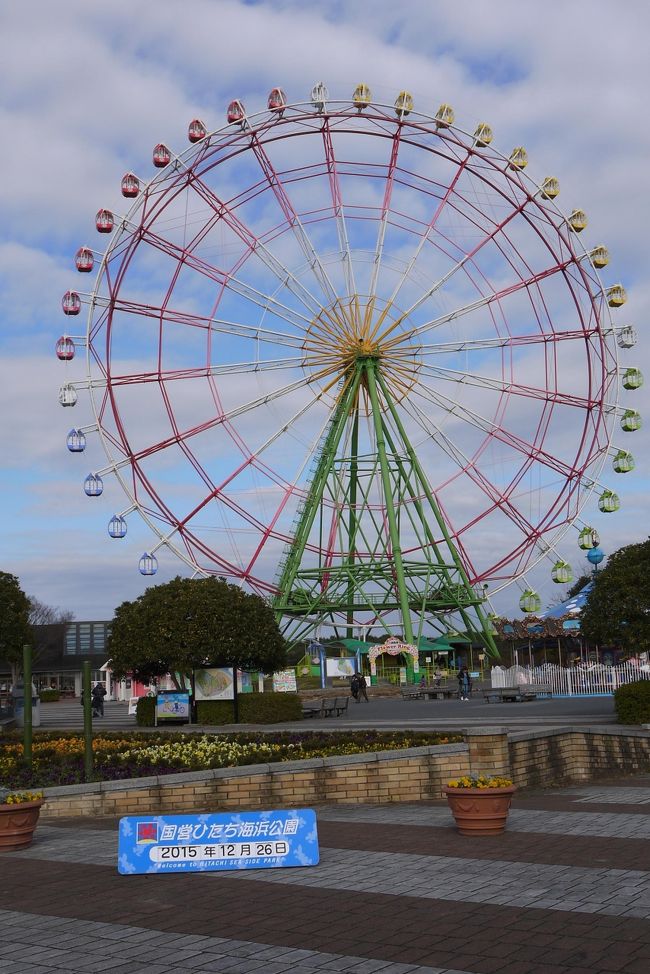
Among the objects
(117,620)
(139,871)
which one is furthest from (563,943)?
(117,620)

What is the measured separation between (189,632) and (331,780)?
17.5m

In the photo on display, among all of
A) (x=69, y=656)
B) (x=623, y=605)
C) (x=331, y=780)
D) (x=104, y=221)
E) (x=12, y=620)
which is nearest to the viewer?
(x=331, y=780)

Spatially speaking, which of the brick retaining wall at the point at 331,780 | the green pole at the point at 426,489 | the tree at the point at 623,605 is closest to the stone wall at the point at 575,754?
the brick retaining wall at the point at 331,780

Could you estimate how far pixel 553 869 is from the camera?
886 centimetres

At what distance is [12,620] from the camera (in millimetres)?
34562

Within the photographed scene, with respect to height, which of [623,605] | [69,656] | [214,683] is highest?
[69,656]

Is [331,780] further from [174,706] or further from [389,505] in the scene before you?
[389,505]

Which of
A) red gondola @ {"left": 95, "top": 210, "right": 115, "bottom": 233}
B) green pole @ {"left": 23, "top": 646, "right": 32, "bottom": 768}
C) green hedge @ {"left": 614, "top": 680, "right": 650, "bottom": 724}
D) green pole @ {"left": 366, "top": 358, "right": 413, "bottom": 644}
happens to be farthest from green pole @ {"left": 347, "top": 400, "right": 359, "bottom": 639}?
green pole @ {"left": 23, "top": 646, "right": 32, "bottom": 768}

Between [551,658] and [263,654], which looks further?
[551,658]

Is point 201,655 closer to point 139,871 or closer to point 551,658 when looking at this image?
point 139,871

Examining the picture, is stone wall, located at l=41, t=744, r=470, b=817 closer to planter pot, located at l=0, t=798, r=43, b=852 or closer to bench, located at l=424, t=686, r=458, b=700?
planter pot, located at l=0, t=798, r=43, b=852

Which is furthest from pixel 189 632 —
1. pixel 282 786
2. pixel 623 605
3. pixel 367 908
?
pixel 367 908

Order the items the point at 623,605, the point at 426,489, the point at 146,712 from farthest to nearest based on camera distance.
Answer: the point at 426,489
the point at 146,712
the point at 623,605

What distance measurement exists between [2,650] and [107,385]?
32.1 feet
